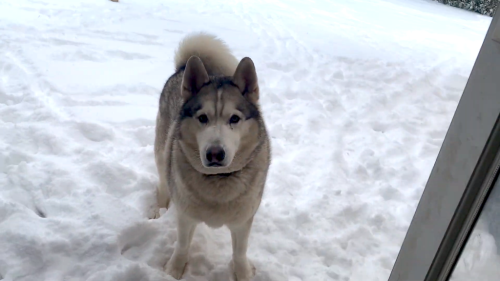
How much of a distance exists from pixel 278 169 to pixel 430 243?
5.42 ft

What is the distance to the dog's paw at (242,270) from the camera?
1951 millimetres

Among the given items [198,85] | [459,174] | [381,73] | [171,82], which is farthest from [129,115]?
[381,73]

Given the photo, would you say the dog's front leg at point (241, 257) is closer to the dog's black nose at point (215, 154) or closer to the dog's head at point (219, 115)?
the dog's head at point (219, 115)

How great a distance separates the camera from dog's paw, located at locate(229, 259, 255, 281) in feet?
6.40

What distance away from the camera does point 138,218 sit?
2174mm

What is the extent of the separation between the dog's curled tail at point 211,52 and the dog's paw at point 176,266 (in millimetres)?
1004

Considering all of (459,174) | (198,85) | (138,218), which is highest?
(459,174)

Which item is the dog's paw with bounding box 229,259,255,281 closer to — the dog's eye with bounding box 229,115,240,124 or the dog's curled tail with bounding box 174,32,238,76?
the dog's eye with bounding box 229,115,240,124

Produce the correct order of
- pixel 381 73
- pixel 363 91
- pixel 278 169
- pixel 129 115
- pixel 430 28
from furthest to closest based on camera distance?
pixel 430 28, pixel 381 73, pixel 363 91, pixel 129 115, pixel 278 169

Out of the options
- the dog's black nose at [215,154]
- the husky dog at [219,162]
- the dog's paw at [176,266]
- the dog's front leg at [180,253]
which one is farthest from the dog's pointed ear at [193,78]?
the dog's paw at [176,266]

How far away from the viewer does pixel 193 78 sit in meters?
1.78

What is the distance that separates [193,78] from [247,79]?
24cm

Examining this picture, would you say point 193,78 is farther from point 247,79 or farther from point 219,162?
point 219,162

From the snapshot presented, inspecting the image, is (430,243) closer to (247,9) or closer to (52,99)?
(52,99)
